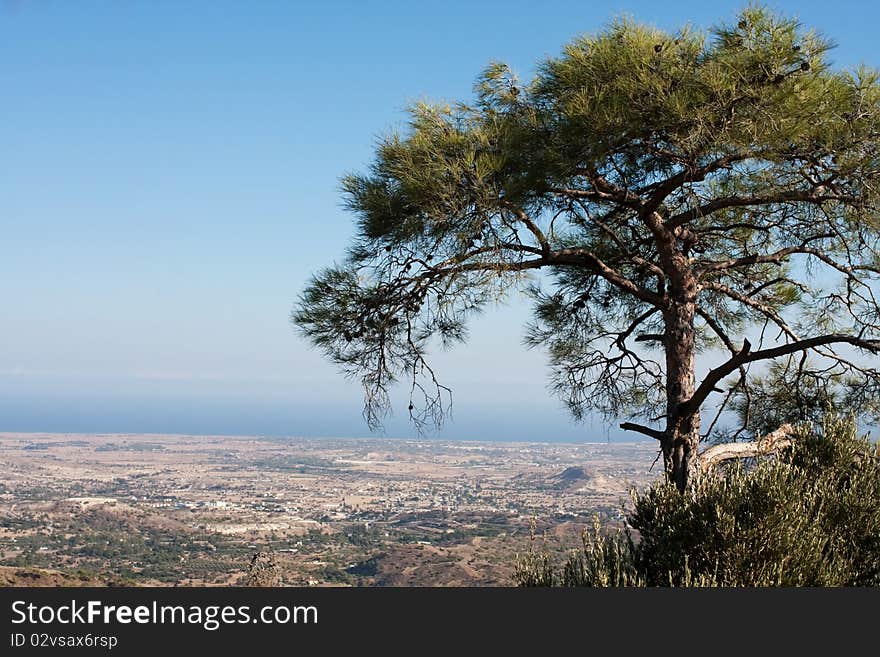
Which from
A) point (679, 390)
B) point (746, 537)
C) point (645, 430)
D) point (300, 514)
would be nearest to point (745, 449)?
point (679, 390)

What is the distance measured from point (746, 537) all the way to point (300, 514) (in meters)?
32.5

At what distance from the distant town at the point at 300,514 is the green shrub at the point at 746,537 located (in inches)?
10.3

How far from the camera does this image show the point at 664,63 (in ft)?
20.0

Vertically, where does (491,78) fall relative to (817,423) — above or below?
above

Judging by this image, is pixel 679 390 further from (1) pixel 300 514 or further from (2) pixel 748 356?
(1) pixel 300 514

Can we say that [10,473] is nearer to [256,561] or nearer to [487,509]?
[487,509]

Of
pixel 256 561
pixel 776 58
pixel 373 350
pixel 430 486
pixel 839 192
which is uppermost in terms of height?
pixel 776 58

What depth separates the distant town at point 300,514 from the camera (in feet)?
58.3

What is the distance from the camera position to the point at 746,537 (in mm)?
4613

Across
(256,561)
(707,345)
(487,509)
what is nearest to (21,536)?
(487,509)

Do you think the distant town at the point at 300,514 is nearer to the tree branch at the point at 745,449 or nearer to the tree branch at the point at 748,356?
the tree branch at the point at 745,449

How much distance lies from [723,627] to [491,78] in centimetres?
460


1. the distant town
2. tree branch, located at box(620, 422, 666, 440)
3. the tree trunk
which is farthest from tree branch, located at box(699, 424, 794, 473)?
the distant town

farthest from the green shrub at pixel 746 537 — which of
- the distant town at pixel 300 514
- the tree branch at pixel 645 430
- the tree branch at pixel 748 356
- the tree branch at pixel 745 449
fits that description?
the tree branch at pixel 645 430
